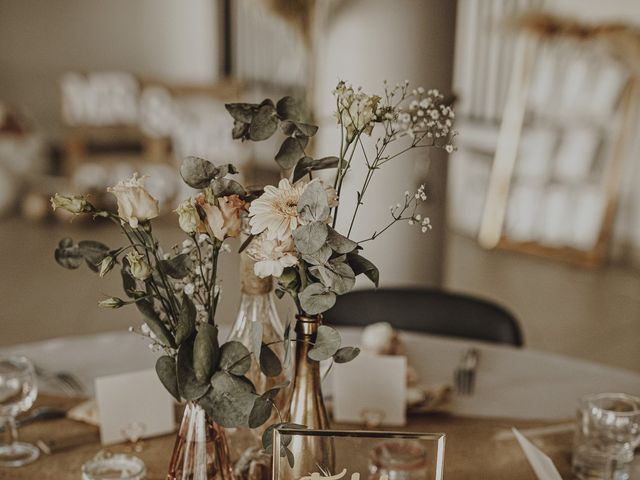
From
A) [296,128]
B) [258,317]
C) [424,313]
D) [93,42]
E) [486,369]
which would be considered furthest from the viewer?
[93,42]

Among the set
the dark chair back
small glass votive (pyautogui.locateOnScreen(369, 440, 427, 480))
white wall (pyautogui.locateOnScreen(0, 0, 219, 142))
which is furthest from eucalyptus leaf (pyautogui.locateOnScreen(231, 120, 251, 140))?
white wall (pyautogui.locateOnScreen(0, 0, 219, 142))

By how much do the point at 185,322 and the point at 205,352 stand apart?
4cm

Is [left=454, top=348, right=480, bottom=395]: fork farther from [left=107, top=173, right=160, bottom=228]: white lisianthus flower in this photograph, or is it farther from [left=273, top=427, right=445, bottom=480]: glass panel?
[left=107, top=173, right=160, bottom=228]: white lisianthus flower

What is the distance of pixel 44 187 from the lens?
20.4 ft

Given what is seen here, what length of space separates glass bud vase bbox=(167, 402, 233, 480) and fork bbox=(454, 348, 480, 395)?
26.6 inches

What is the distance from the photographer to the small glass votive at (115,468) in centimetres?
121

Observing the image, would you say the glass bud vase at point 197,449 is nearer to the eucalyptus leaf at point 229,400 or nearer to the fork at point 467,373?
the eucalyptus leaf at point 229,400

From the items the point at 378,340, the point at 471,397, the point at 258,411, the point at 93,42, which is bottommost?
the point at 471,397

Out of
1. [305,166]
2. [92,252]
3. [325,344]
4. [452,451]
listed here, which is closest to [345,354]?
[325,344]

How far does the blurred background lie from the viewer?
3508 mm

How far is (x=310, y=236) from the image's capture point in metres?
0.89

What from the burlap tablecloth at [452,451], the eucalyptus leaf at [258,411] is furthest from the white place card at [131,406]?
the eucalyptus leaf at [258,411]

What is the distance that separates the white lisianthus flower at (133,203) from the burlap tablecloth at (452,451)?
0.51m

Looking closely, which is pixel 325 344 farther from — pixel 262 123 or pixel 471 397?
pixel 471 397
